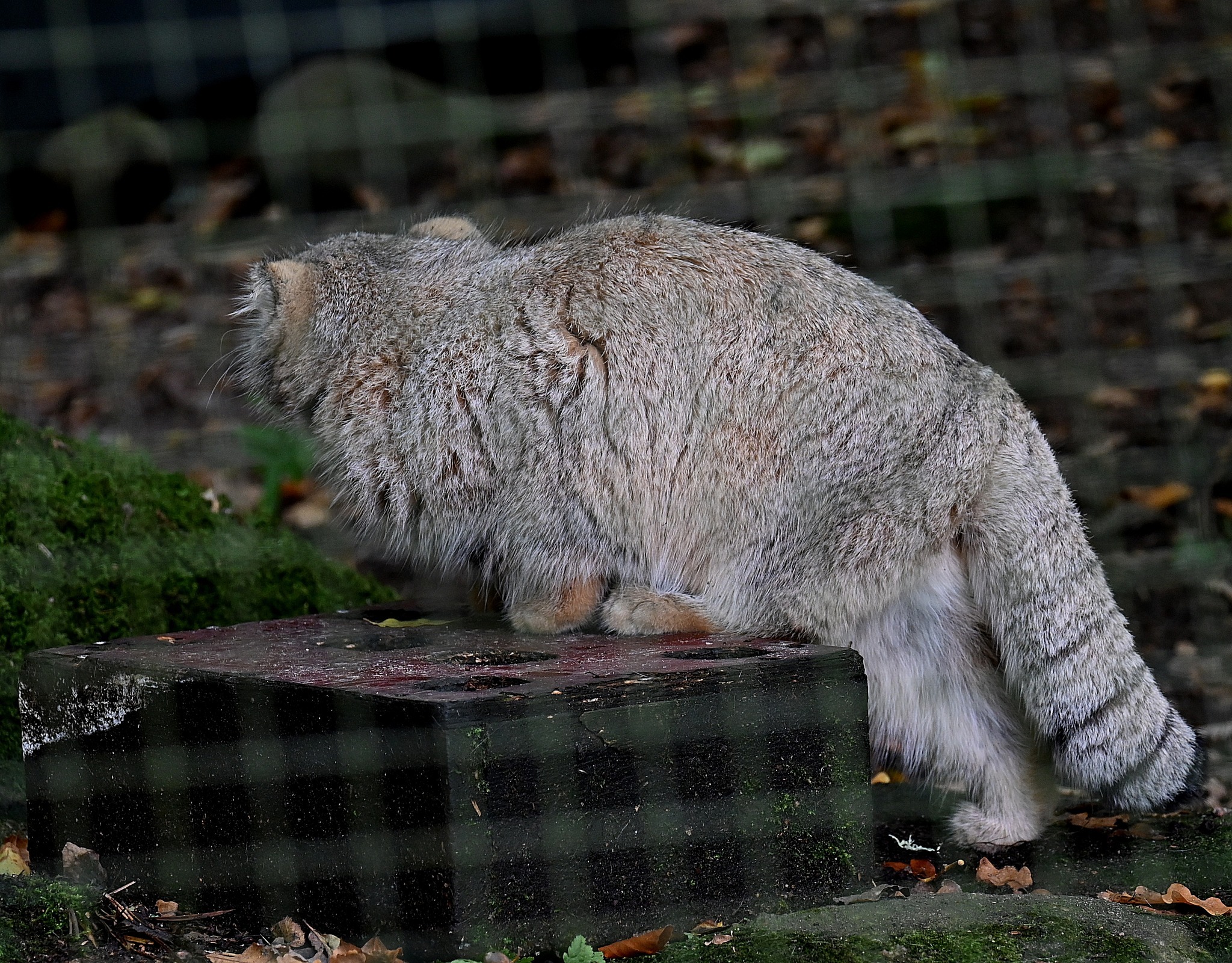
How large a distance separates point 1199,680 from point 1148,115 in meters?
5.27

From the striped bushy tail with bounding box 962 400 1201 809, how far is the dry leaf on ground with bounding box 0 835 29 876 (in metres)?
2.79

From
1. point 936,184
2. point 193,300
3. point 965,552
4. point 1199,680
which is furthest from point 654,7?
point 965,552

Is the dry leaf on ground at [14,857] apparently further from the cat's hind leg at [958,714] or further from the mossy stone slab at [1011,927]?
the cat's hind leg at [958,714]

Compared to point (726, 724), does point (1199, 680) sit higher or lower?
lower

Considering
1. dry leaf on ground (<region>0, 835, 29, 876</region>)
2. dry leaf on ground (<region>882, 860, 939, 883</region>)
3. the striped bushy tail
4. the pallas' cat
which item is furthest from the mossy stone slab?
dry leaf on ground (<region>0, 835, 29, 876</region>)

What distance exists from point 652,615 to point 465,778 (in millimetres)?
1174

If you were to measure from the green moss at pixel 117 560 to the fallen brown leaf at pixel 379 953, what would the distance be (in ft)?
6.12

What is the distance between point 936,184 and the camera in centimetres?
942

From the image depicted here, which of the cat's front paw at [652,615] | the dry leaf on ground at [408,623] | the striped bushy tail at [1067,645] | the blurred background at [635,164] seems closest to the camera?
the striped bushy tail at [1067,645]

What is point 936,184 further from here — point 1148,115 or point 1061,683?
point 1061,683

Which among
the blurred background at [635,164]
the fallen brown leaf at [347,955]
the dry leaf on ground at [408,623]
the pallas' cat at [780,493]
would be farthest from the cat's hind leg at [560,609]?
the blurred background at [635,164]

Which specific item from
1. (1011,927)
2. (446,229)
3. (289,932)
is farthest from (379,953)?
(446,229)

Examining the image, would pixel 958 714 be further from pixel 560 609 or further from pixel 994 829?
pixel 560 609

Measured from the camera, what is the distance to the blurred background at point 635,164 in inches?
334
